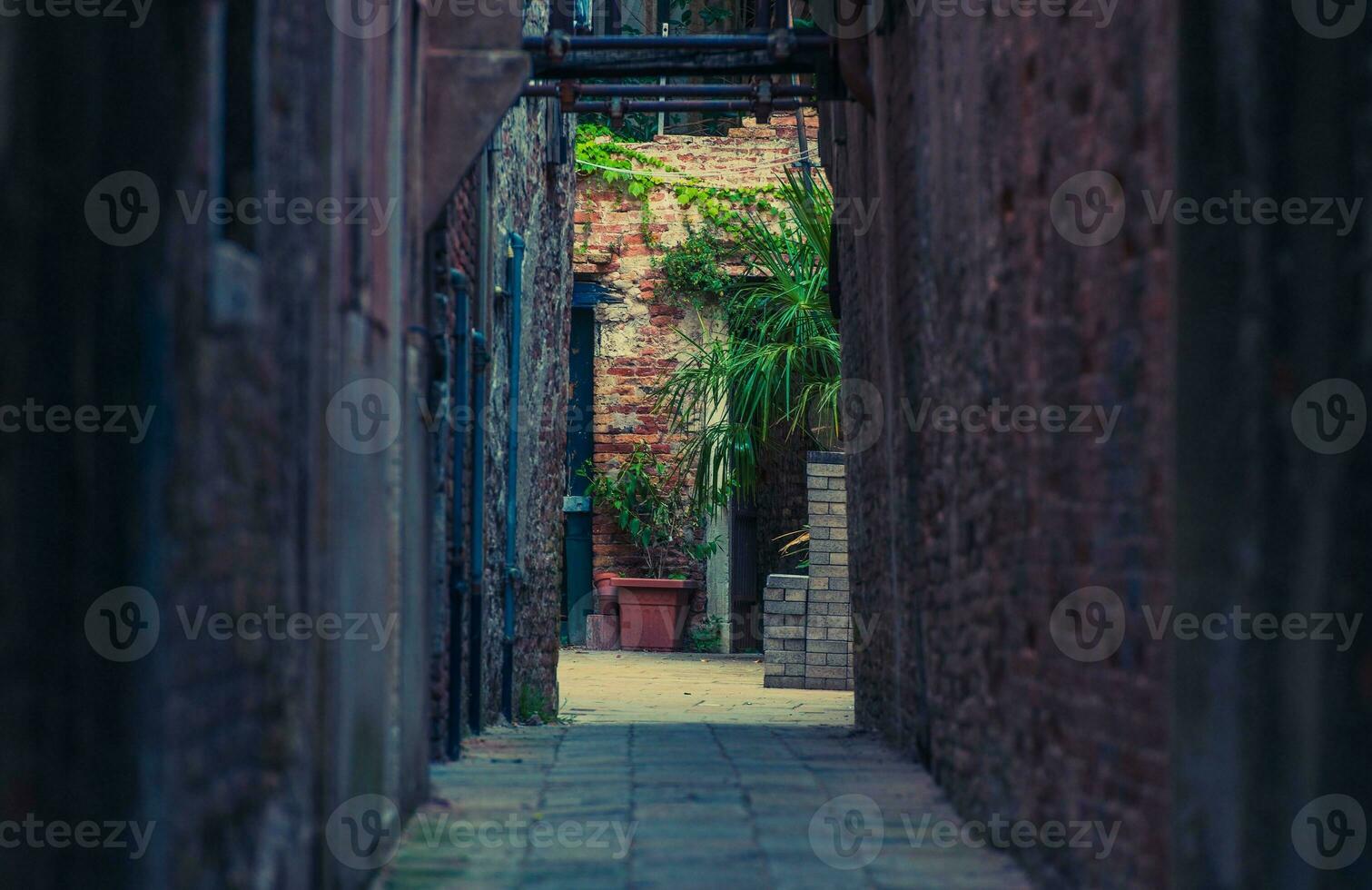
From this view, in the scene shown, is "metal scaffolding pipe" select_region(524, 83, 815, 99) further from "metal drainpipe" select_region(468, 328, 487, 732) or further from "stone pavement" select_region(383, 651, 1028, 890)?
"stone pavement" select_region(383, 651, 1028, 890)

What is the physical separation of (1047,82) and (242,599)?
2203 millimetres

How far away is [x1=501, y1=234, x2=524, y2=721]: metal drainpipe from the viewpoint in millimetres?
7086

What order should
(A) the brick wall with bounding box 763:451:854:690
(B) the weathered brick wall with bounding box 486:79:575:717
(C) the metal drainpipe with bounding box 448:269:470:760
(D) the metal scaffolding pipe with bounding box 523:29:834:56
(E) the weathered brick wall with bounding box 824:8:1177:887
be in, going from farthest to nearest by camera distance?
1. (A) the brick wall with bounding box 763:451:854:690
2. (B) the weathered brick wall with bounding box 486:79:575:717
3. (D) the metal scaffolding pipe with bounding box 523:29:834:56
4. (C) the metal drainpipe with bounding box 448:269:470:760
5. (E) the weathered brick wall with bounding box 824:8:1177:887

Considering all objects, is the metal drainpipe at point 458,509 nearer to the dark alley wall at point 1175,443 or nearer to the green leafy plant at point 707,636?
the dark alley wall at point 1175,443

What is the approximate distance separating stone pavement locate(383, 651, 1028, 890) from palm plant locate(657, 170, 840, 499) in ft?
16.6

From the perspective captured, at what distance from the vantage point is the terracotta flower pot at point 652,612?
13.0 m

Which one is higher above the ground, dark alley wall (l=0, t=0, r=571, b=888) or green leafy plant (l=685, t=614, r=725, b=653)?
dark alley wall (l=0, t=0, r=571, b=888)

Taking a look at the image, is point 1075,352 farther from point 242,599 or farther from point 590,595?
point 590,595

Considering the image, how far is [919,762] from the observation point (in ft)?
17.7

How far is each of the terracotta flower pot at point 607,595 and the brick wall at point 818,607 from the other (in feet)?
11.2

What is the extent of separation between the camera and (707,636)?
43.3ft

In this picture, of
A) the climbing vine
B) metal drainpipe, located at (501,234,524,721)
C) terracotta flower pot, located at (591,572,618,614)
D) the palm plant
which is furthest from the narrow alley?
the climbing vine

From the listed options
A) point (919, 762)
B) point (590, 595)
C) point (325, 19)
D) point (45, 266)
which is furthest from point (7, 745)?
point (590, 595)

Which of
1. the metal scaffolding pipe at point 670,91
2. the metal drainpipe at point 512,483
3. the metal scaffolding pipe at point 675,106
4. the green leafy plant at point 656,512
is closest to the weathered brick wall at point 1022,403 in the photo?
the metal scaffolding pipe at point 670,91
